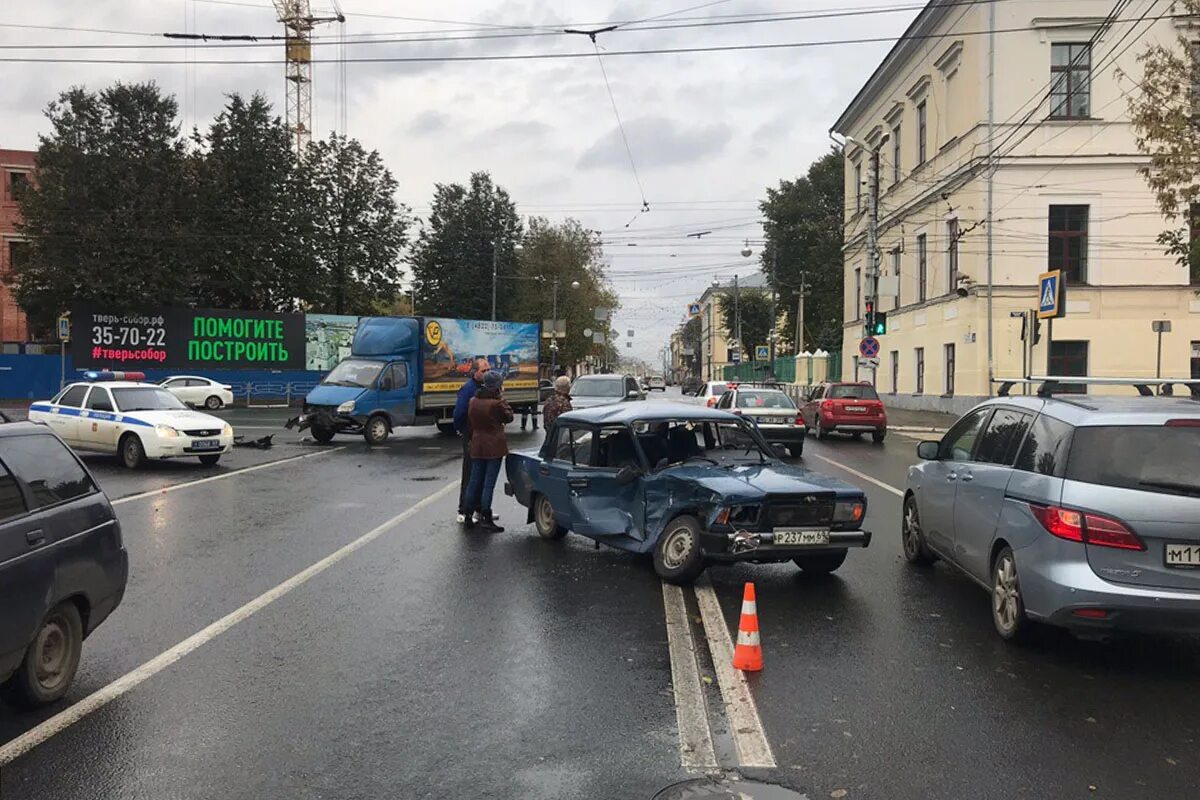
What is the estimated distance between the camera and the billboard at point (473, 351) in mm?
23688

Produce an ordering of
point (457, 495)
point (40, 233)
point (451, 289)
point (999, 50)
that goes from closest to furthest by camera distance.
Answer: point (457, 495)
point (999, 50)
point (40, 233)
point (451, 289)

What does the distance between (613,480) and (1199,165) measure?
38.2 ft

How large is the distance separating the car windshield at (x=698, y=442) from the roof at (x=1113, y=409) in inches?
99.4

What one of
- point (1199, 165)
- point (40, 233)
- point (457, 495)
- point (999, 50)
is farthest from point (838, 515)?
point (40, 233)

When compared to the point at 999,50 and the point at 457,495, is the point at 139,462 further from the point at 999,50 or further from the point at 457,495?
the point at 999,50

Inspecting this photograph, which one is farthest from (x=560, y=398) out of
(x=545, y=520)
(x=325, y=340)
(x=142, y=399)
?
(x=325, y=340)

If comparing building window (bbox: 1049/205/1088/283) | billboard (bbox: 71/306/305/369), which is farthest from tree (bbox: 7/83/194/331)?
building window (bbox: 1049/205/1088/283)

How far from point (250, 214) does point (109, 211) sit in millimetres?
7925

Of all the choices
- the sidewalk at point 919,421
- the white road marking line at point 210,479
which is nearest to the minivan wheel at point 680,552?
the white road marking line at point 210,479

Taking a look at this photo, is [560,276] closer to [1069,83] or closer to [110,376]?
[1069,83]

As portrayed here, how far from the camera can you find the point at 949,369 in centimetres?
3503

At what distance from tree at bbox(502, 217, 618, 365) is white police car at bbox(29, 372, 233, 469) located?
50074 mm

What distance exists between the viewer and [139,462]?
1600 centimetres

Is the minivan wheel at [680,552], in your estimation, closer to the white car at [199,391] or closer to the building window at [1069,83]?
the building window at [1069,83]
